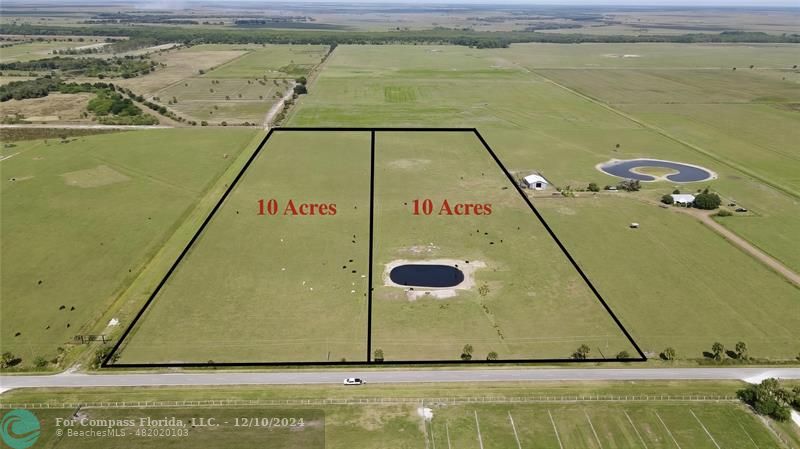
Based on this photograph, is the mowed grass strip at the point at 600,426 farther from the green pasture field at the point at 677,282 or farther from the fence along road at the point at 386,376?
the green pasture field at the point at 677,282

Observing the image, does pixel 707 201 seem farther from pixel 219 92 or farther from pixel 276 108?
Answer: pixel 219 92

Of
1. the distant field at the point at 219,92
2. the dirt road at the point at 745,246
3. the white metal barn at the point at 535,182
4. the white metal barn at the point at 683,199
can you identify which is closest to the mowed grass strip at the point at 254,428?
the dirt road at the point at 745,246

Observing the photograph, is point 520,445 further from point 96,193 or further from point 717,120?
point 717,120

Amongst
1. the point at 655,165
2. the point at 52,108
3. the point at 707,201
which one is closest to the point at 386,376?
the point at 707,201

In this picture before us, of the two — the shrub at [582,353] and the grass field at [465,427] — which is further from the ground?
the shrub at [582,353]

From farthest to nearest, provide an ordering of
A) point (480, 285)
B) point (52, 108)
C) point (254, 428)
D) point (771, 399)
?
point (52, 108)
point (480, 285)
point (771, 399)
point (254, 428)

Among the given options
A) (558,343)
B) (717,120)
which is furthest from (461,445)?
(717,120)
